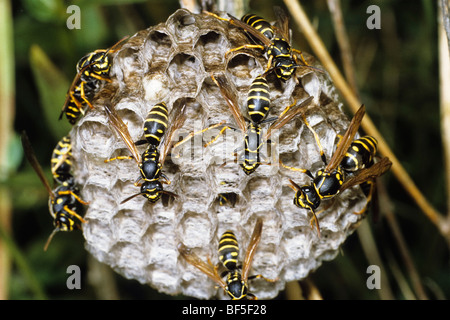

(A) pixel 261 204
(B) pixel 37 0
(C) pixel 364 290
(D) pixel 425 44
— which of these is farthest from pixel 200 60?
(D) pixel 425 44

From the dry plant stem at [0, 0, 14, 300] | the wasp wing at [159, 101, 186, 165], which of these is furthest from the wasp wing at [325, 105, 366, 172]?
the dry plant stem at [0, 0, 14, 300]

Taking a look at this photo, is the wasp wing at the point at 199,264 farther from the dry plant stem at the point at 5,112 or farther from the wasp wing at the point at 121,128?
the dry plant stem at the point at 5,112

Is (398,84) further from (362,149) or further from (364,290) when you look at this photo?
(362,149)

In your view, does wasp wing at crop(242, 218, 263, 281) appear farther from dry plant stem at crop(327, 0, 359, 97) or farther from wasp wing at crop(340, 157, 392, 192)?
dry plant stem at crop(327, 0, 359, 97)

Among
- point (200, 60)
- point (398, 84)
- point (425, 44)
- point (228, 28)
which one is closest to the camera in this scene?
point (200, 60)

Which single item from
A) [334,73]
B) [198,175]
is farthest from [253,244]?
[334,73]

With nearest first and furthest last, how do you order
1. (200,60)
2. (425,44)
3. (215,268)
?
(200,60)
(215,268)
(425,44)
